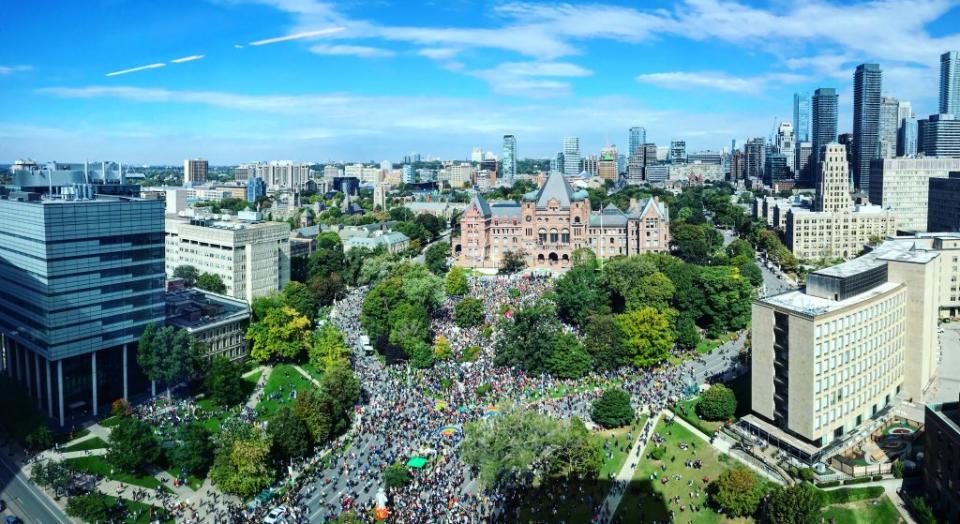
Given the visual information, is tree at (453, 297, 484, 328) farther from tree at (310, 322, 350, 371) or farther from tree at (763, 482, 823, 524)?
tree at (763, 482, 823, 524)

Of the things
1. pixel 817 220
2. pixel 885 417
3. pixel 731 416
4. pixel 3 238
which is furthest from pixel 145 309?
pixel 817 220

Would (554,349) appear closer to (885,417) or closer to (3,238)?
(885,417)

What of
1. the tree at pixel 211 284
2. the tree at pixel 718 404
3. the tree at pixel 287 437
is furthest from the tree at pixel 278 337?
the tree at pixel 718 404

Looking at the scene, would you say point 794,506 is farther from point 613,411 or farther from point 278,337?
point 278,337

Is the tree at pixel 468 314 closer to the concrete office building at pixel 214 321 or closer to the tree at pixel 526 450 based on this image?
the concrete office building at pixel 214 321

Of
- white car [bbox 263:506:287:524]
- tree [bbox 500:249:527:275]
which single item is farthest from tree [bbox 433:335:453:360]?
tree [bbox 500:249:527:275]

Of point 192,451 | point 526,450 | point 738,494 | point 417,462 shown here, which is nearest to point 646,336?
point 738,494
